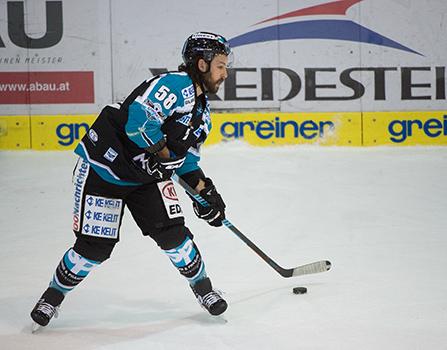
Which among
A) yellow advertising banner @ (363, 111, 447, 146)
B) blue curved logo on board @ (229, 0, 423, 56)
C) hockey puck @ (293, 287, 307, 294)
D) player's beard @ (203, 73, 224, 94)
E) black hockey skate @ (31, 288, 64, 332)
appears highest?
blue curved logo on board @ (229, 0, 423, 56)

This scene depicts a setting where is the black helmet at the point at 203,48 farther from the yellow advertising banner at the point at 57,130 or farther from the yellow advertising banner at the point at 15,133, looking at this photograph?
the yellow advertising banner at the point at 15,133

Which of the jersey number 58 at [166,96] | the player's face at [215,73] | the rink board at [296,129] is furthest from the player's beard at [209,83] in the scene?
the rink board at [296,129]

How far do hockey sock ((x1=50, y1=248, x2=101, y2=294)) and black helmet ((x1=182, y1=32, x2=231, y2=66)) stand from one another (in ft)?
2.58

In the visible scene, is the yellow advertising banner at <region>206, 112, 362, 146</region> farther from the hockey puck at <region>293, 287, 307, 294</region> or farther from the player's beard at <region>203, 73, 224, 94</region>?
the player's beard at <region>203, 73, 224, 94</region>

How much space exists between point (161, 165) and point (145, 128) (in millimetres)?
150

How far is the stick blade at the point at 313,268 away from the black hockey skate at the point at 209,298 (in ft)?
1.62

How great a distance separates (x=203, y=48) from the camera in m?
2.61

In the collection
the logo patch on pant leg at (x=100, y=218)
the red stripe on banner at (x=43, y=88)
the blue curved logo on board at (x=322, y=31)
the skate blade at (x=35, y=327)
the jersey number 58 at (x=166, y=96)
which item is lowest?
the skate blade at (x=35, y=327)

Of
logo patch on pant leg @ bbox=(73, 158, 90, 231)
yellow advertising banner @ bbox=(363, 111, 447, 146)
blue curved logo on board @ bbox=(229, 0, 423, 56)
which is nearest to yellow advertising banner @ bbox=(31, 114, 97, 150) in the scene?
blue curved logo on board @ bbox=(229, 0, 423, 56)

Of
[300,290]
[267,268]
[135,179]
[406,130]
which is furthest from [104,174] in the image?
Result: [406,130]

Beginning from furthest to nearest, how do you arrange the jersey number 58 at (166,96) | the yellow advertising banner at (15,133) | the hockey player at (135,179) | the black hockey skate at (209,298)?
the yellow advertising banner at (15,133) → the black hockey skate at (209,298) → the hockey player at (135,179) → the jersey number 58 at (166,96)

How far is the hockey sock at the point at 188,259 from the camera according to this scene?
8.77ft

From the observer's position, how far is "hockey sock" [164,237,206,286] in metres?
2.67

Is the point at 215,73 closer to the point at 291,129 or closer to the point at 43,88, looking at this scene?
the point at 291,129
